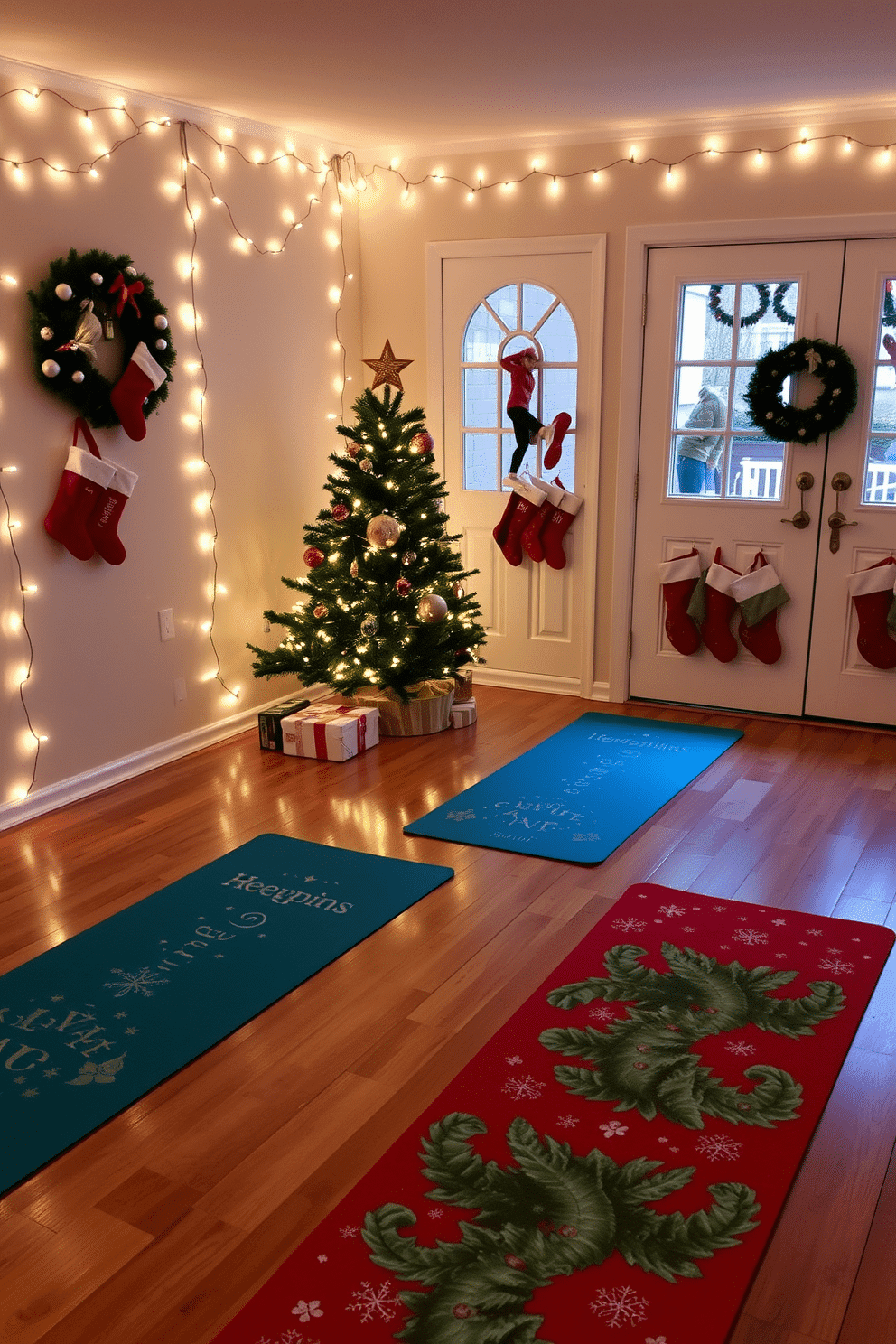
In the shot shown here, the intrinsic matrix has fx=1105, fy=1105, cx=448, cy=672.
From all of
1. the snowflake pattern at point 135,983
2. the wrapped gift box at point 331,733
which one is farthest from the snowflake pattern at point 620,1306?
the wrapped gift box at point 331,733

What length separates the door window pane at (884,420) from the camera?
4.45 metres

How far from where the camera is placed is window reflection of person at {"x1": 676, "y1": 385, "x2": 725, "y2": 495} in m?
4.83

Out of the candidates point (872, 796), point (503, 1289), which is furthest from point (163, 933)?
point (872, 796)

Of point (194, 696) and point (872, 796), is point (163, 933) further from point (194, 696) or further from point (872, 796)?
point (872, 796)

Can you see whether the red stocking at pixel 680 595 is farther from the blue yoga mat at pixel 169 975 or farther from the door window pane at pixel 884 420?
the blue yoga mat at pixel 169 975

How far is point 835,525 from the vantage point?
4688 mm


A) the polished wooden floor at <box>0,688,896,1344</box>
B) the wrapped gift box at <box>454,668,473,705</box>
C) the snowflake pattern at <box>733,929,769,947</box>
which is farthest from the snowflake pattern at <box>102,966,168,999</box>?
the wrapped gift box at <box>454,668,473,705</box>

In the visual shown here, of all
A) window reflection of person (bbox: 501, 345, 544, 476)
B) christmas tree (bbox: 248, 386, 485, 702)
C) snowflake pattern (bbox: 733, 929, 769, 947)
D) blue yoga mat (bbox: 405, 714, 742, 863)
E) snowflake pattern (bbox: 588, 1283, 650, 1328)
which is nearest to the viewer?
snowflake pattern (bbox: 588, 1283, 650, 1328)

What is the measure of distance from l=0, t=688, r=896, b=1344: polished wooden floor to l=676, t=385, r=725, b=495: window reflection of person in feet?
3.84

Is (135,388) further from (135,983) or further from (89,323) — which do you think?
(135,983)

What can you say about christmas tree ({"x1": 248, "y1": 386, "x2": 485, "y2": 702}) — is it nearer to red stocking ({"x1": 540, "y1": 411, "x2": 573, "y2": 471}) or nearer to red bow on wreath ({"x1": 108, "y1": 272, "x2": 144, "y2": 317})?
red stocking ({"x1": 540, "y1": 411, "x2": 573, "y2": 471})

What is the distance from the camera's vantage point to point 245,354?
4.76m

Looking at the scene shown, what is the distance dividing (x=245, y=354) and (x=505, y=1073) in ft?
11.2

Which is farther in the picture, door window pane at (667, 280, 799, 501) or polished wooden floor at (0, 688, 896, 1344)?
door window pane at (667, 280, 799, 501)
